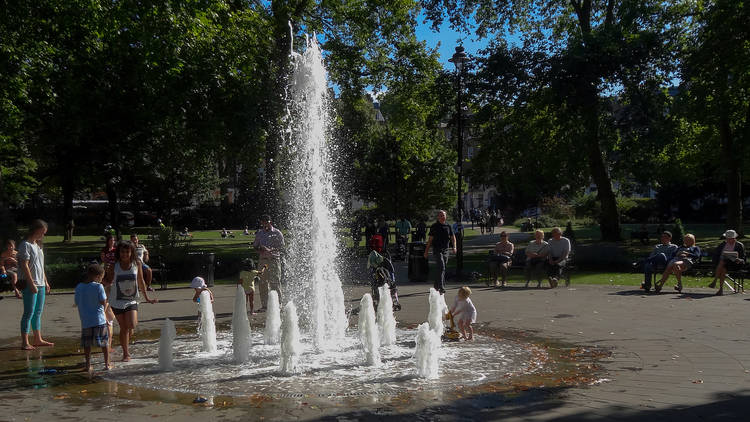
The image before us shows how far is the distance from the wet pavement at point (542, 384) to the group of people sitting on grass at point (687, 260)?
2.19 metres

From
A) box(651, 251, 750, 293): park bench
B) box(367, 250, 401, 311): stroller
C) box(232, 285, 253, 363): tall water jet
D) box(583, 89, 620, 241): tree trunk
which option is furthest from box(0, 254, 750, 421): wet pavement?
box(583, 89, 620, 241): tree trunk

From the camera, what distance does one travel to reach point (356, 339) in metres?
10.2

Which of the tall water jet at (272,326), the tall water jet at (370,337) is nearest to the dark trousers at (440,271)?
the tall water jet at (272,326)

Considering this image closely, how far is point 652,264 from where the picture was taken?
49.4 feet

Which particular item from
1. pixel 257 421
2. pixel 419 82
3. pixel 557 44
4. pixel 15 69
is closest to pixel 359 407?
pixel 257 421

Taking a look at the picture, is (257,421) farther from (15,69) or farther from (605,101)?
(605,101)

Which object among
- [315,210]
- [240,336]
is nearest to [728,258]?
[315,210]

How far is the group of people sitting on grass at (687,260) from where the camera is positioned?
1427 cm

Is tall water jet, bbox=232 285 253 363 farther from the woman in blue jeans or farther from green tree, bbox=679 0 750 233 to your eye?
green tree, bbox=679 0 750 233

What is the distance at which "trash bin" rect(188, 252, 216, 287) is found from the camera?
18.2m

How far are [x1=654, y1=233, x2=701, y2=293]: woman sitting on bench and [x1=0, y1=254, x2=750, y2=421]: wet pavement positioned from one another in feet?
7.32

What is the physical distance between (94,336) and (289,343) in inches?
88.4

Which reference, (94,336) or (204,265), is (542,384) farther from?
(204,265)

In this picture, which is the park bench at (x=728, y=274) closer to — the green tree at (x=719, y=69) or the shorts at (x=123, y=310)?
the green tree at (x=719, y=69)
